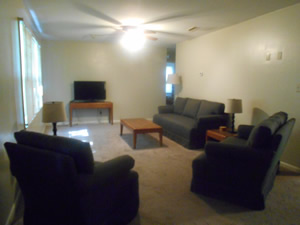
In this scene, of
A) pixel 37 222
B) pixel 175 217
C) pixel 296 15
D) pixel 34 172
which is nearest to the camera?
pixel 34 172

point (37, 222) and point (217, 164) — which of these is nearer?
point (37, 222)

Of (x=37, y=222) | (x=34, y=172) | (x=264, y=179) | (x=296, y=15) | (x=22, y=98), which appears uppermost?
(x=296, y=15)

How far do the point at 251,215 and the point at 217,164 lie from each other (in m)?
0.58

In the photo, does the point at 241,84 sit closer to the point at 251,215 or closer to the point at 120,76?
the point at 251,215

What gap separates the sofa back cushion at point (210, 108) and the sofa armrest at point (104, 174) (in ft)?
9.45

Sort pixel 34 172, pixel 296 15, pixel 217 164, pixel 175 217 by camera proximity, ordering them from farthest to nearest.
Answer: pixel 296 15 → pixel 217 164 → pixel 175 217 → pixel 34 172

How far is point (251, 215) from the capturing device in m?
2.19

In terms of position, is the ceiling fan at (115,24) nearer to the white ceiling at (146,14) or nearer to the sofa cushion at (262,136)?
the white ceiling at (146,14)

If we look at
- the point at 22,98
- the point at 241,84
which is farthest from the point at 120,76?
the point at 22,98

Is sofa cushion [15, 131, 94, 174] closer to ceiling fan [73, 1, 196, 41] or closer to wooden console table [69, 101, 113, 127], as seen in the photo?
ceiling fan [73, 1, 196, 41]

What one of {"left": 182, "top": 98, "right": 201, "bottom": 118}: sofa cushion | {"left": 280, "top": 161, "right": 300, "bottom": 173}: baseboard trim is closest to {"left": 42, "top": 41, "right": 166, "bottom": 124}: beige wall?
{"left": 182, "top": 98, "right": 201, "bottom": 118}: sofa cushion

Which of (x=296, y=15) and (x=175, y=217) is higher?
(x=296, y=15)

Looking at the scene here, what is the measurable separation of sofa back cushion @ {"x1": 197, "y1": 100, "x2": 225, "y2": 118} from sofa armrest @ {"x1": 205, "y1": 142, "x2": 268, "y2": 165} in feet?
7.07

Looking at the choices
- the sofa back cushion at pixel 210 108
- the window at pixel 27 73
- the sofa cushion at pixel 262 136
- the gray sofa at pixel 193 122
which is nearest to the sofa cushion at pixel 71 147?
the window at pixel 27 73
